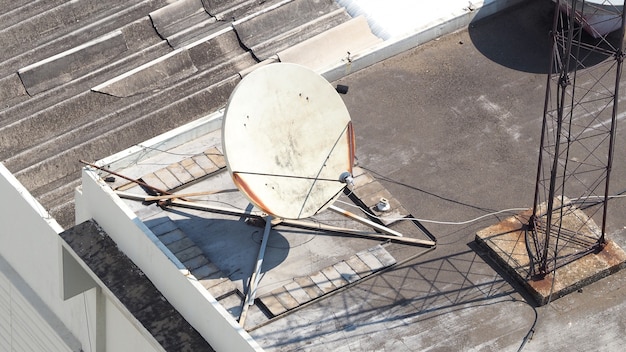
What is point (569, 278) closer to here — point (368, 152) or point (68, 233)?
point (368, 152)

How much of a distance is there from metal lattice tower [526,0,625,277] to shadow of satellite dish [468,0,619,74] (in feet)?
0.37

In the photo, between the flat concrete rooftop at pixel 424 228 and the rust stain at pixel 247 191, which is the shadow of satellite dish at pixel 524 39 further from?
the rust stain at pixel 247 191

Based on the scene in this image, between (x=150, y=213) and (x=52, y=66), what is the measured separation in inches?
337

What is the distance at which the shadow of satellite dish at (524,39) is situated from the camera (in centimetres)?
3866

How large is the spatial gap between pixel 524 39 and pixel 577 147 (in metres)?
5.40

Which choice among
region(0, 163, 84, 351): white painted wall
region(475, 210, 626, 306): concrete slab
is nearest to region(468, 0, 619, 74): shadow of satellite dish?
region(475, 210, 626, 306): concrete slab

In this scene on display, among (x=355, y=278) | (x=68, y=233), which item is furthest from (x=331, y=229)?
(x=68, y=233)

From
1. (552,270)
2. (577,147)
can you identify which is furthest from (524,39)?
(552,270)

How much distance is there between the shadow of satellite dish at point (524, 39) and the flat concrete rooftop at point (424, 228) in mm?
61

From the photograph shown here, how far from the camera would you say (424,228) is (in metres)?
33.0

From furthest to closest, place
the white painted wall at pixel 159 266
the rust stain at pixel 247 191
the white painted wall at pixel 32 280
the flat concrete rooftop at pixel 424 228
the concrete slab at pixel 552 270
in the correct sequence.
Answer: the white painted wall at pixel 32 280, the concrete slab at pixel 552 270, the flat concrete rooftop at pixel 424 228, the rust stain at pixel 247 191, the white painted wall at pixel 159 266

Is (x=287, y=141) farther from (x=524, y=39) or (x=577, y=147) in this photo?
(x=524, y=39)

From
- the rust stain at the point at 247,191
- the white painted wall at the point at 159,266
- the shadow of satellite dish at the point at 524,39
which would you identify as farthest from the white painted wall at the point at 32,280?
the shadow of satellite dish at the point at 524,39

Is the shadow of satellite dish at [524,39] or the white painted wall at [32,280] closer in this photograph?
the white painted wall at [32,280]
